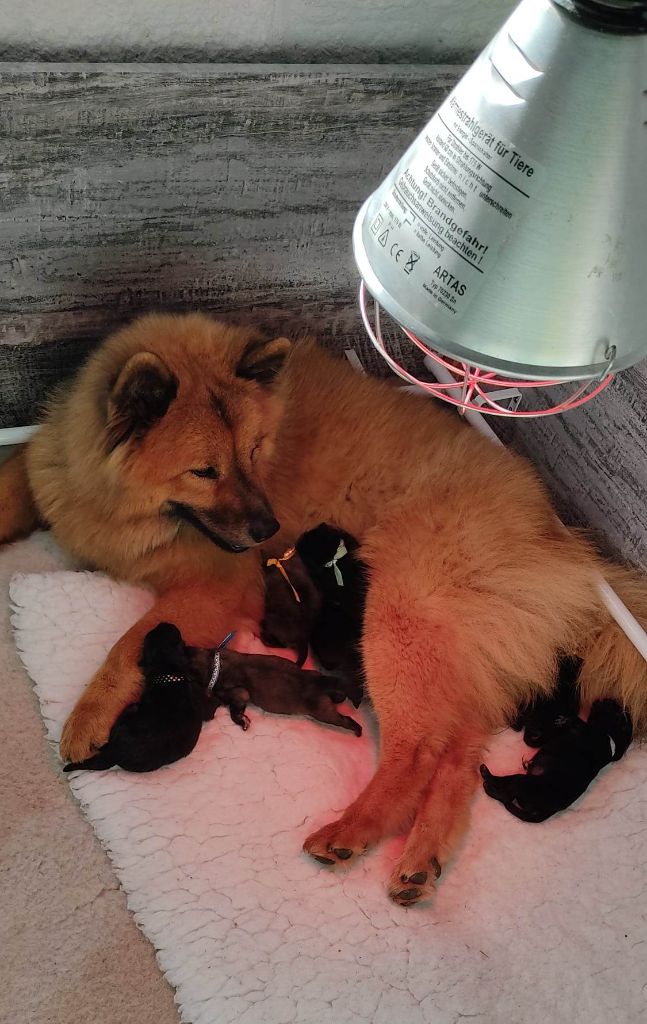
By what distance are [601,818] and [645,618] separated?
0.49 meters

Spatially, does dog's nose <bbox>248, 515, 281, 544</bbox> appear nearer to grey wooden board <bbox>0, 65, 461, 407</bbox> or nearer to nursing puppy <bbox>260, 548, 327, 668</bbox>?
nursing puppy <bbox>260, 548, 327, 668</bbox>

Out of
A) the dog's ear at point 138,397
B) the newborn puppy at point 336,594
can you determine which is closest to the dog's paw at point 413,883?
the newborn puppy at point 336,594

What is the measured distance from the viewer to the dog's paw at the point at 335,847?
1690 mm

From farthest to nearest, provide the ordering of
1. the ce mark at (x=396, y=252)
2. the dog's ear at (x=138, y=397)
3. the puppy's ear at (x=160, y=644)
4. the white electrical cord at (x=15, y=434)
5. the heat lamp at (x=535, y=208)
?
the white electrical cord at (x=15, y=434), the puppy's ear at (x=160, y=644), the dog's ear at (x=138, y=397), the ce mark at (x=396, y=252), the heat lamp at (x=535, y=208)

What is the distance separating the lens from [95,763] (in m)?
1.72

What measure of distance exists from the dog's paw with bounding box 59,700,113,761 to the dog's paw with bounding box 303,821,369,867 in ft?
1.67

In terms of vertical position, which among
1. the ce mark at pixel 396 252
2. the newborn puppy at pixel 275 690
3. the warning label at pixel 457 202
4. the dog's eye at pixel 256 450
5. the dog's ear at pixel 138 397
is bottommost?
the newborn puppy at pixel 275 690

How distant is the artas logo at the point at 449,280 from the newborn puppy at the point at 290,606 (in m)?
1.39

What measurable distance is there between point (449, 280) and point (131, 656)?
53.2 inches

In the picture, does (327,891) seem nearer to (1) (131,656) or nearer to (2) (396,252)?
(1) (131,656)

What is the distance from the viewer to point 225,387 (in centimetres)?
176

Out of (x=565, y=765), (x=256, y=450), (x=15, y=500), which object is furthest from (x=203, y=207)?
(x=565, y=765)

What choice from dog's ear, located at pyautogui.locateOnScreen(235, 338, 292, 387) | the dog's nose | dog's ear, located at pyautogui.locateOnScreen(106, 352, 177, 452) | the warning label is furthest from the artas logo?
the dog's nose

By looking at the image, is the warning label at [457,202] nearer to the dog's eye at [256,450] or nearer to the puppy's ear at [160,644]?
the dog's eye at [256,450]
